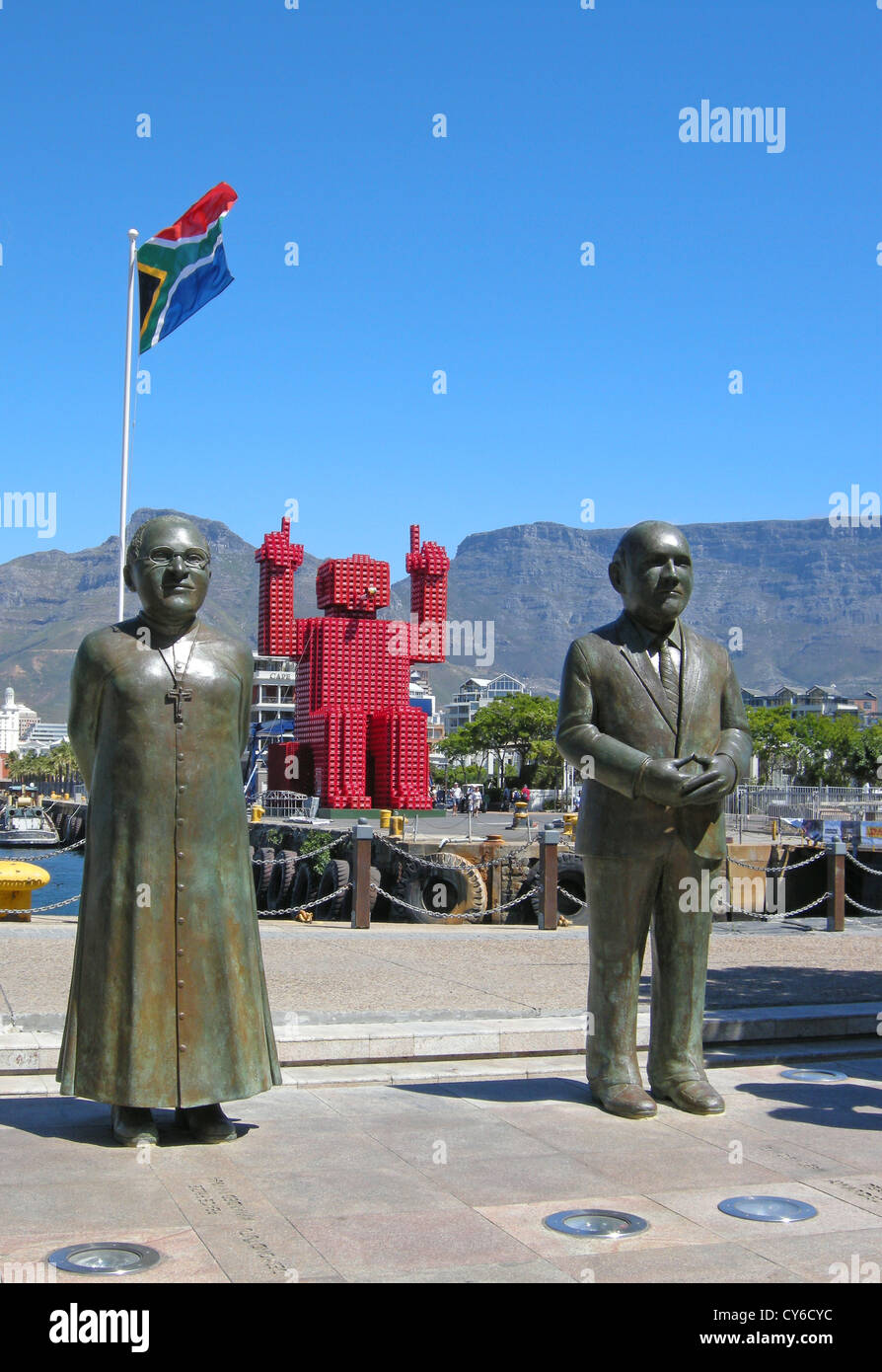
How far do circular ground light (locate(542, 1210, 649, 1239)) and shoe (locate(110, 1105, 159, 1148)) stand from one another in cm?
174

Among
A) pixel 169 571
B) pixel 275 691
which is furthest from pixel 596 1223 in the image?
pixel 275 691

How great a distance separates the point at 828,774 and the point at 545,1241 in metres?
81.0

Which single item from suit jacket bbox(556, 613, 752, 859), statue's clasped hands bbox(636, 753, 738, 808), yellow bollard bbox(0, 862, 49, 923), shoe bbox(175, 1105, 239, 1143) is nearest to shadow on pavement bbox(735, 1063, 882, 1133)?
suit jacket bbox(556, 613, 752, 859)

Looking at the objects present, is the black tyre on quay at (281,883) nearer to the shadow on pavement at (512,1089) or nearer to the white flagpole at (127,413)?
the white flagpole at (127,413)

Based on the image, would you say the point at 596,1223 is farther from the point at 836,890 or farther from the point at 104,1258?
the point at 836,890

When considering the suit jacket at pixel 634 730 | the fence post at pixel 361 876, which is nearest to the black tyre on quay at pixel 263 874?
the fence post at pixel 361 876

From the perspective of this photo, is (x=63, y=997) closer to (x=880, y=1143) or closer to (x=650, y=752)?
(x=650, y=752)

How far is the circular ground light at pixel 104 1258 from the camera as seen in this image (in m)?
3.78

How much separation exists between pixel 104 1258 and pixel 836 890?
517 inches

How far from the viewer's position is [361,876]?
15.2 metres

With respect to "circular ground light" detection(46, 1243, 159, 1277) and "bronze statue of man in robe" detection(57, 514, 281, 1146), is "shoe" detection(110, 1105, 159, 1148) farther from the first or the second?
"circular ground light" detection(46, 1243, 159, 1277)

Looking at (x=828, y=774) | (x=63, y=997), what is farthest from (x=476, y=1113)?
(x=828, y=774)

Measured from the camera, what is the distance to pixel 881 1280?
3857 mm

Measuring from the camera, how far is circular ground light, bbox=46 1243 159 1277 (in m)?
3.78
